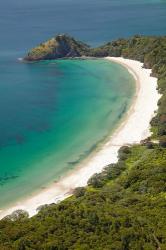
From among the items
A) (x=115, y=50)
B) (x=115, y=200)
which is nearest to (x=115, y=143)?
(x=115, y=200)

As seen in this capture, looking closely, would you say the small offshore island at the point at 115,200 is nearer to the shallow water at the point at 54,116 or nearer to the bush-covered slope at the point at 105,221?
the bush-covered slope at the point at 105,221

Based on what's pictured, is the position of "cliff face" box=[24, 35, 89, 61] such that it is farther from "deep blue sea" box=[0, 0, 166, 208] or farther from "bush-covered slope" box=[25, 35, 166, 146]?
"deep blue sea" box=[0, 0, 166, 208]

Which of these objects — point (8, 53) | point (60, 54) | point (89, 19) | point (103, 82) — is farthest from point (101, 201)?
point (89, 19)

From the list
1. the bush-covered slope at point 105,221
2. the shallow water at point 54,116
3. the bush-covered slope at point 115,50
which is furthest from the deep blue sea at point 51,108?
the bush-covered slope at point 105,221

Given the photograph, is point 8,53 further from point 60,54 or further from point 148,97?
point 148,97

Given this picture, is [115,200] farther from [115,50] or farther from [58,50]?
[58,50]
